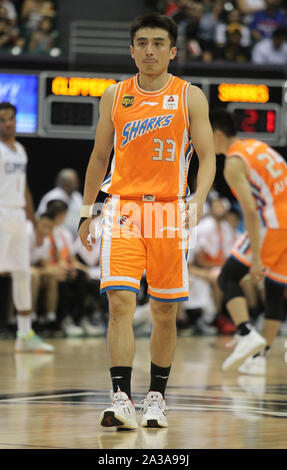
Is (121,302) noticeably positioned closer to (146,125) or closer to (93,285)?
(146,125)

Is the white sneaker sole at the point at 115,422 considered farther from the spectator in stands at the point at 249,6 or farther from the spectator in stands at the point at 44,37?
the spectator in stands at the point at 249,6

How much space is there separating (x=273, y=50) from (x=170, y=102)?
1262 cm

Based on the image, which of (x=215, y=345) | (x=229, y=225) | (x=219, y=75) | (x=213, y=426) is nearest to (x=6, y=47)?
(x=219, y=75)

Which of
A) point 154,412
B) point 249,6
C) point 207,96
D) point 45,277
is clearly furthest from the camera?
point 249,6

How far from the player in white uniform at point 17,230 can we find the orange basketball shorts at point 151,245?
4581 mm

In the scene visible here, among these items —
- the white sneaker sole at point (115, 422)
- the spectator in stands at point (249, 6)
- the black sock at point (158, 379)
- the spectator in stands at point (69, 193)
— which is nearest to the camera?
the white sneaker sole at point (115, 422)

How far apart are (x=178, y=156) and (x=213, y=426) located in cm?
135

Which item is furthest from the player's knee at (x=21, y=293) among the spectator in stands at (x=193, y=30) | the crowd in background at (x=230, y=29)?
the spectator in stands at (x=193, y=30)

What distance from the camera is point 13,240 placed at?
952cm

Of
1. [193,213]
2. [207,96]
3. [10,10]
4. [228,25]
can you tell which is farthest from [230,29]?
[193,213]

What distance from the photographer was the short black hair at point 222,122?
7.74 meters

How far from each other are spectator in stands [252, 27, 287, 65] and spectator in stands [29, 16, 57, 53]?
3.56 meters

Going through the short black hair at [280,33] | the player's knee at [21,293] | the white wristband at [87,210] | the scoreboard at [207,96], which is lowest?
the player's knee at [21,293]
